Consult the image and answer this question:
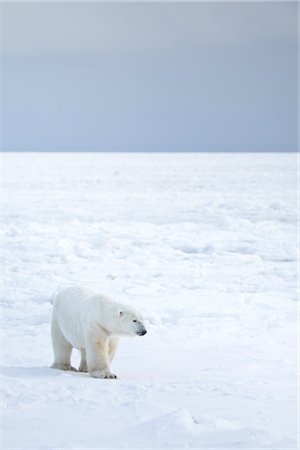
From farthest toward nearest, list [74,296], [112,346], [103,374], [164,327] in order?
[164,327]
[74,296]
[112,346]
[103,374]

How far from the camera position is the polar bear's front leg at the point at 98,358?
5066 millimetres

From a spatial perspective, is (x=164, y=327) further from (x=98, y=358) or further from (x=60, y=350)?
(x=98, y=358)

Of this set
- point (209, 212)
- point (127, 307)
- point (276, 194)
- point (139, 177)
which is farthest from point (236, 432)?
point (139, 177)

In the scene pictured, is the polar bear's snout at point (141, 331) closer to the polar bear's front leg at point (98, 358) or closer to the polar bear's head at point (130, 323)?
the polar bear's head at point (130, 323)

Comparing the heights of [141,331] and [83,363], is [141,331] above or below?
above

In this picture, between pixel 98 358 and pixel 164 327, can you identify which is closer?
pixel 98 358

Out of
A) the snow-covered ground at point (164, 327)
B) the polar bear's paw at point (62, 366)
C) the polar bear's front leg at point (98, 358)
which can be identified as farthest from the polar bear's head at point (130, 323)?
the polar bear's paw at point (62, 366)

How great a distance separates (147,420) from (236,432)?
1.62 ft

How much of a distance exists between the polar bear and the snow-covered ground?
0.16 m

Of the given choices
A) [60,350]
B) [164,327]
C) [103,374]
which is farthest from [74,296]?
[164,327]

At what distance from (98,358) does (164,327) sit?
83.8 inches

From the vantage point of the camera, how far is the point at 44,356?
610 cm

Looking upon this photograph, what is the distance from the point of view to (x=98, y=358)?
5.15 meters

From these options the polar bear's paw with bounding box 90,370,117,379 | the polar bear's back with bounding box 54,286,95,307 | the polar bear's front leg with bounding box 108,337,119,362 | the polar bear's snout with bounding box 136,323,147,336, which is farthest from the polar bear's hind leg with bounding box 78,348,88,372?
the polar bear's snout with bounding box 136,323,147,336
